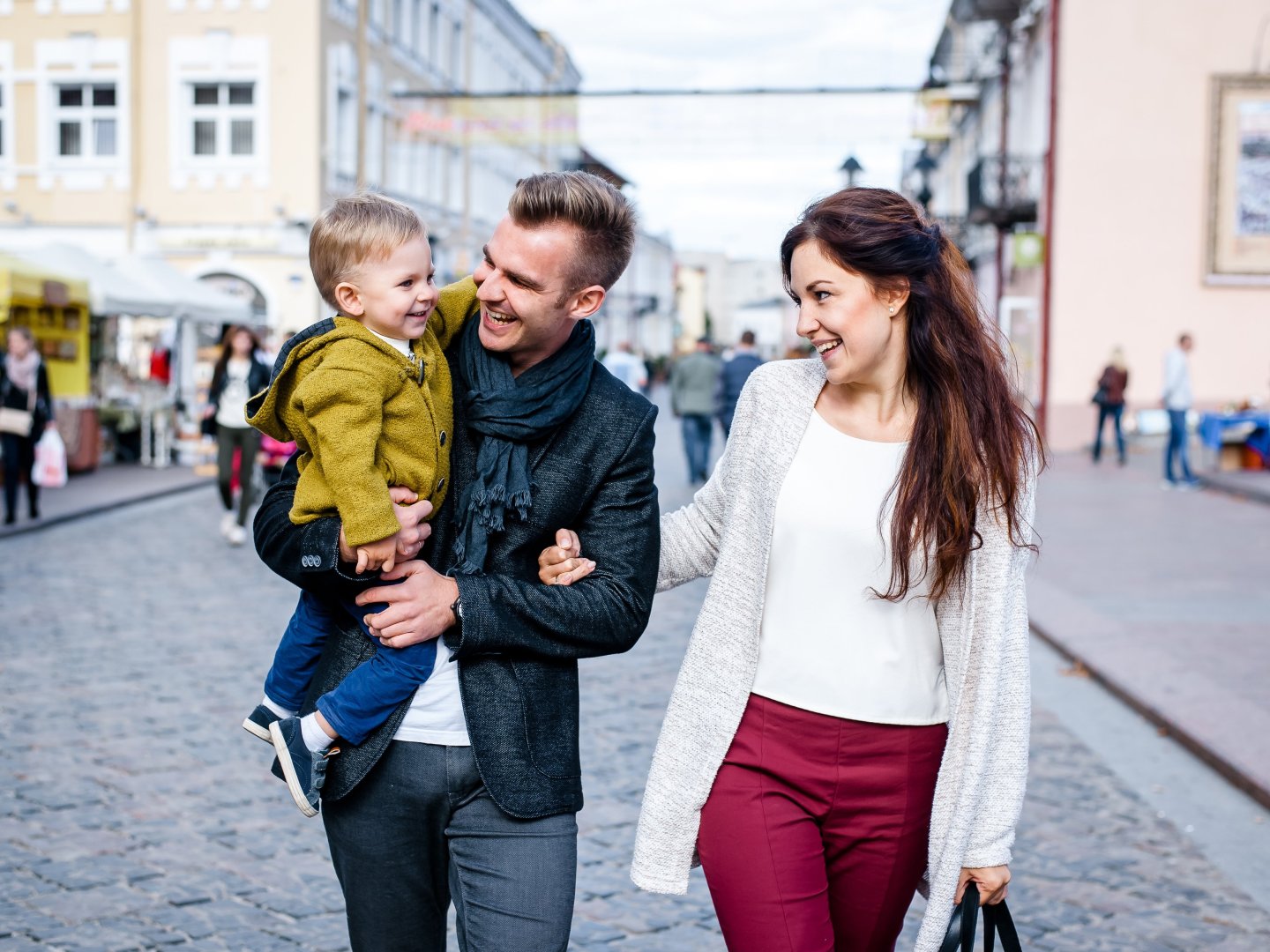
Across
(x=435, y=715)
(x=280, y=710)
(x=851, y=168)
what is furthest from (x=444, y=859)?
(x=851, y=168)

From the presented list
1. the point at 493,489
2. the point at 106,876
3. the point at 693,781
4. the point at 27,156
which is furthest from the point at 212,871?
the point at 27,156

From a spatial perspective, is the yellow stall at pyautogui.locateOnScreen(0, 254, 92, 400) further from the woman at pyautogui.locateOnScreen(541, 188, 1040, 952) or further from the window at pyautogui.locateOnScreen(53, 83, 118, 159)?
the woman at pyautogui.locateOnScreen(541, 188, 1040, 952)

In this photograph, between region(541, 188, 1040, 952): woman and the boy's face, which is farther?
region(541, 188, 1040, 952): woman

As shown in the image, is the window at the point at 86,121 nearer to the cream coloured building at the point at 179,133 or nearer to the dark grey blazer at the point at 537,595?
the cream coloured building at the point at 179,133

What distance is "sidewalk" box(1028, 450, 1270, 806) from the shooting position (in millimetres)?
6594

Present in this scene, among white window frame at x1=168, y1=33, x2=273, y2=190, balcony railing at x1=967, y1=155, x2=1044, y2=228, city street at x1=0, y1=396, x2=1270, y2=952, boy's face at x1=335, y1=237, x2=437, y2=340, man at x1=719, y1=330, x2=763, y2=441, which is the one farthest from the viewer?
Result: white window frame at x1=168, y1=33, x2=273, y2=190

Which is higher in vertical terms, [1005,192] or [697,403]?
[1005,192]

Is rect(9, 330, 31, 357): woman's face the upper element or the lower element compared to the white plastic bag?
upper

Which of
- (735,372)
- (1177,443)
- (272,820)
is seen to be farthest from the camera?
(1177,443)

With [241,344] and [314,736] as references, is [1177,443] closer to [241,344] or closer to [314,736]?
[241,344]

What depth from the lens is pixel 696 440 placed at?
1830 cm

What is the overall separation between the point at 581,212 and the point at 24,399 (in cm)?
1318

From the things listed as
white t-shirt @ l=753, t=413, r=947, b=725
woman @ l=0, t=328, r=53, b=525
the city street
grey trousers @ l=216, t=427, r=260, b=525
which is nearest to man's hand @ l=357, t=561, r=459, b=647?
white t-shirt @ l=753, t=413, r=947, b=725

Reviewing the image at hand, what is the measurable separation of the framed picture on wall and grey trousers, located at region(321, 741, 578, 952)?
84.1ft
